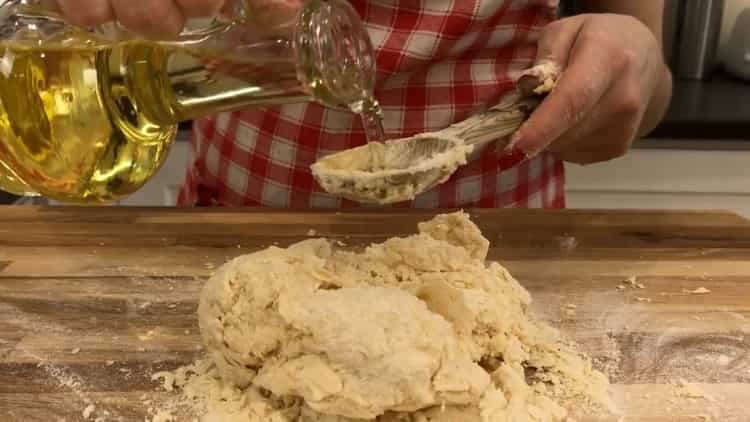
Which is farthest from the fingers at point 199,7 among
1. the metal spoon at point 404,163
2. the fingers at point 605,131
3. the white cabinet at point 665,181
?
the white cabinet at point 665,181

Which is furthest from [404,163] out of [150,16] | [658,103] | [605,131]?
[658,103]

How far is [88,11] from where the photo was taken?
2.15 ft

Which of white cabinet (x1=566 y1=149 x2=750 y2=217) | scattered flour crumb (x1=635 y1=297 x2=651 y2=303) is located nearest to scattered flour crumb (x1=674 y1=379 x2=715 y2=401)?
scattered flour crumb (x1=635 y1=297 x2=651 y2=303)

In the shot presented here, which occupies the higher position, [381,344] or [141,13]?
[141,13]

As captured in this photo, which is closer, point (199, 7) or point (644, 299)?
point (199, 7)

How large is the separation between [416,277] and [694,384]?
284 mm

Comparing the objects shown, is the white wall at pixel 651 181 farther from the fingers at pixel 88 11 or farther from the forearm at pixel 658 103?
the fingers at pixel 88 11

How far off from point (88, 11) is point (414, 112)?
49 cm

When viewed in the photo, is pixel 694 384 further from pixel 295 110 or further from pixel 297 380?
pixel 295 110

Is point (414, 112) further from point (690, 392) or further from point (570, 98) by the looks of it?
point (690, 392)

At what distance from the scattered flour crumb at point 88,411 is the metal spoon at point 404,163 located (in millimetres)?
284

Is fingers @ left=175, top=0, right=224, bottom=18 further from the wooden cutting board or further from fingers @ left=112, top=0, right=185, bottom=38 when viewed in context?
the wooden cutting board

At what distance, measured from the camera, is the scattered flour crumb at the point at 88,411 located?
2.22ft

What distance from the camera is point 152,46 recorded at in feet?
2.61
